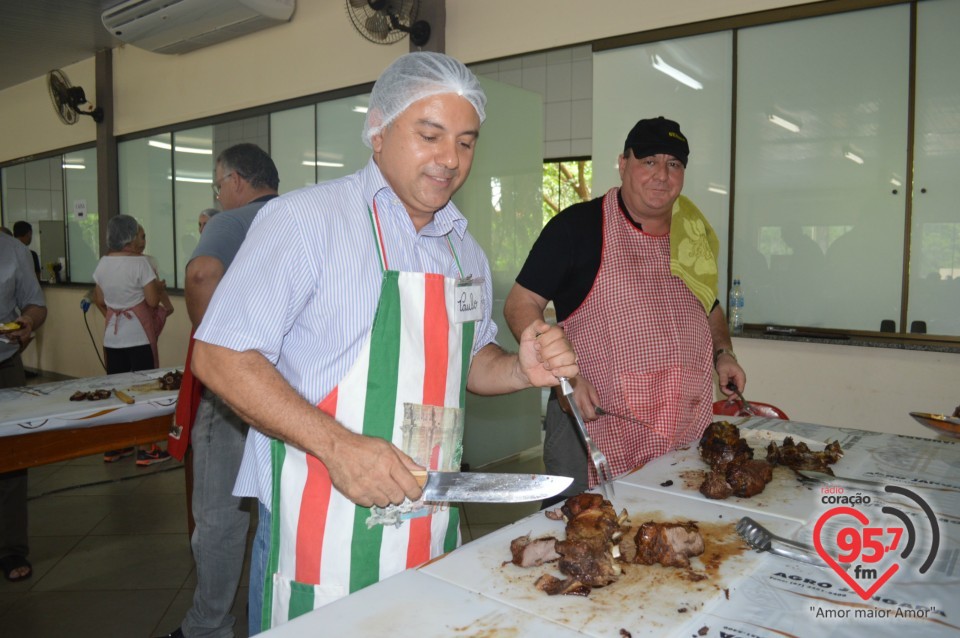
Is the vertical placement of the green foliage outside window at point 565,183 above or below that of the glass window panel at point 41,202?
above

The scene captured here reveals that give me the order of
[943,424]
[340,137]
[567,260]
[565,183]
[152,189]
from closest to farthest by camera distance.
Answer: [943,424], [567,260], [340,137], [152,189], [565,183]

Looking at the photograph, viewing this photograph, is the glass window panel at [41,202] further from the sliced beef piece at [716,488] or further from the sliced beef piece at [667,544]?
the sliced beef piece at [667,544]

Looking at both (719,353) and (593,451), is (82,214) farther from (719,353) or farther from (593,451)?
(593,451)

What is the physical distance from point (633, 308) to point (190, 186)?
23.1 feet

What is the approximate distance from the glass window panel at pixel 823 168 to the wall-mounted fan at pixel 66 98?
7875 mm

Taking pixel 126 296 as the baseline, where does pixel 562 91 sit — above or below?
above

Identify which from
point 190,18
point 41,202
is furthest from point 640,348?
point 41,202

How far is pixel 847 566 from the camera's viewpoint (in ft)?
4.58

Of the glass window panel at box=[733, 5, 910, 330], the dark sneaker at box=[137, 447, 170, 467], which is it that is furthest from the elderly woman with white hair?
the glass window panel at box=[733, 5, 910, 330]

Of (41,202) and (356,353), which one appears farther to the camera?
(41,202)

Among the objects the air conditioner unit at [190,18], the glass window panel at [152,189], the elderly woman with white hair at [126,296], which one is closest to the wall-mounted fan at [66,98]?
the glass window panel at [152,189]

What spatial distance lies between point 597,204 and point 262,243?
1.65 metres

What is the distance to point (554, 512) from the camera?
167 centimetres

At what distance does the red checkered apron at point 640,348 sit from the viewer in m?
2.48
